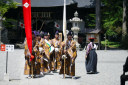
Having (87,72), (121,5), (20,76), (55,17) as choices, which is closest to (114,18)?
(121,5)

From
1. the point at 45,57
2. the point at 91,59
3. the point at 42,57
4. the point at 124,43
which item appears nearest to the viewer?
the point at 42,57

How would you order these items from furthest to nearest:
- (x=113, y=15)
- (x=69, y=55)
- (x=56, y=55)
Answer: (x=113, y=15), (x=56, y=55), (x=69, y=55)

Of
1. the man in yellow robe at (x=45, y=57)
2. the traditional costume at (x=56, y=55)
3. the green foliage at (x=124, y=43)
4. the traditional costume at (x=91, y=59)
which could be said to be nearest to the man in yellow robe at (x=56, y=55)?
the traditional costume at (x=56, y=55)

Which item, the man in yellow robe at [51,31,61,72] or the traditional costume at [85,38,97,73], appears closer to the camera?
the traditional costume at [85,38,97,73]

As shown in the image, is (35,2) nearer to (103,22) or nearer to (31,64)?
(103,22)

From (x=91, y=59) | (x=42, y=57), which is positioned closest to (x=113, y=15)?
(x=91, y=59)

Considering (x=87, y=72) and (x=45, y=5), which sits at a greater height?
(x=45, y=5)

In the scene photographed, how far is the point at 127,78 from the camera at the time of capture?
742 cm

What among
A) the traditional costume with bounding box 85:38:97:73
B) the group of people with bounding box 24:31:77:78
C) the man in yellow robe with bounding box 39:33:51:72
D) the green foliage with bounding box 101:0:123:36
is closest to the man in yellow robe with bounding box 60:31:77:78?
the group of people with bounding box 24:31:77:78

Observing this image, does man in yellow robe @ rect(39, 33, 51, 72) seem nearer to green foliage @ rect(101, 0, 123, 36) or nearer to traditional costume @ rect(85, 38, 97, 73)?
traditional costume @ rect(85, 38, 97, 73)

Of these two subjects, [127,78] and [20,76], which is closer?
[127,78]

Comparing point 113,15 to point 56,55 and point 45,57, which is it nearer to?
point 56,55

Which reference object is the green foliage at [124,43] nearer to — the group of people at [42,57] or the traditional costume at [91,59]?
the traditional costume at [91,59]

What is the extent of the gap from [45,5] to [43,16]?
62.4 inches
